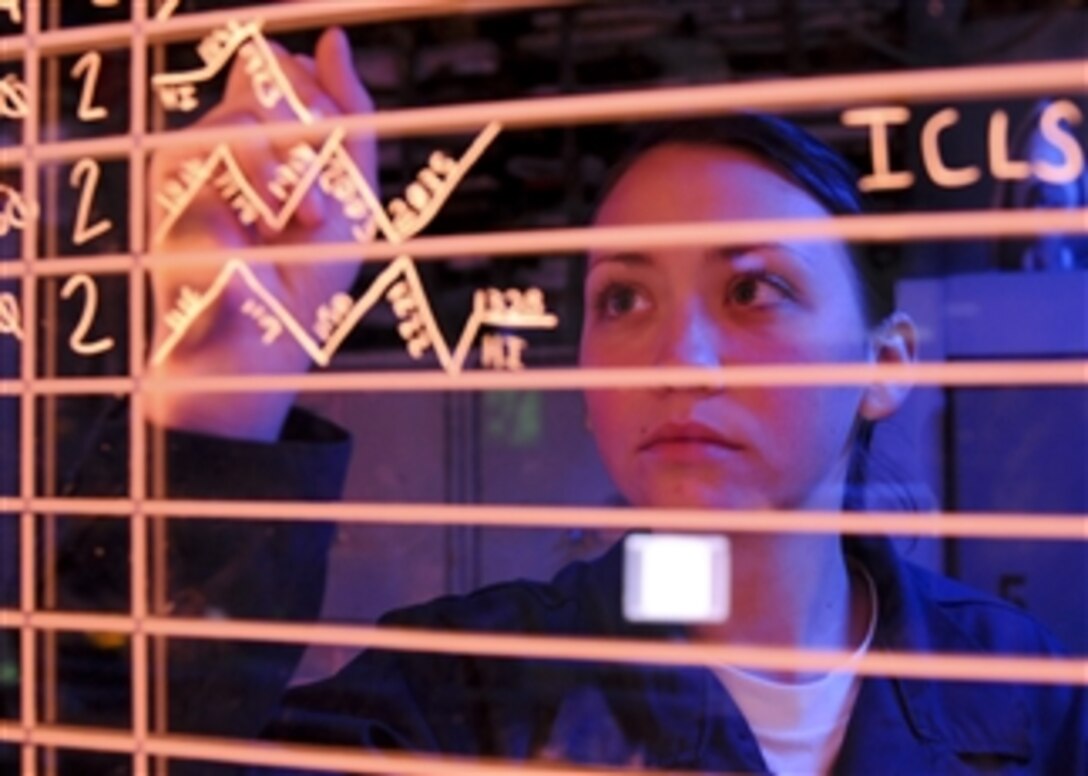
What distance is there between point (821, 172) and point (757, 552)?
1.82 feet

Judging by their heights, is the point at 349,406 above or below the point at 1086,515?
above

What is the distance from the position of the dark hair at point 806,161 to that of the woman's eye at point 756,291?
112 mm

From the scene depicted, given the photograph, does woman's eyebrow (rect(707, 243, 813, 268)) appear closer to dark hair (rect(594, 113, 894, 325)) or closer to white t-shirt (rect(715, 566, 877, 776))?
dark hair (rect(594, 113, 894, 325))

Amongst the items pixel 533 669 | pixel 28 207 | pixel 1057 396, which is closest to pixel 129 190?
pixel 28 207

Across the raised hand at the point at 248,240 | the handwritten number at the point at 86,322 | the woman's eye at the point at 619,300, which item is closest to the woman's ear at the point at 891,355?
the woman's eye at the point at 619,300

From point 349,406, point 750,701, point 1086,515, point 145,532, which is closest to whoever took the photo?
point 1086,515

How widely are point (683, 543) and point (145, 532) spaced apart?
98cm

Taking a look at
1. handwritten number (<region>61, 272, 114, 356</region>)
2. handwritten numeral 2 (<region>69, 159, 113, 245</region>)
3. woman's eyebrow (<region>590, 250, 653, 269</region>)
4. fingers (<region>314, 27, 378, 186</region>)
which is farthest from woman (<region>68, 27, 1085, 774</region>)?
handwritten numeral 2 (<region>69, 159, 113, 245</region>)

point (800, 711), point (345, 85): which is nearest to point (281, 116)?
point (345, 85)

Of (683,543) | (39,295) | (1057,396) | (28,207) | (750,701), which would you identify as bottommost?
(750,701)

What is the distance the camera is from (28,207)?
250 centimetres

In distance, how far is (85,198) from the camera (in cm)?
246

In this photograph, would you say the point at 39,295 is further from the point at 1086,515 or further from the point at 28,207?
the point at 1086,515

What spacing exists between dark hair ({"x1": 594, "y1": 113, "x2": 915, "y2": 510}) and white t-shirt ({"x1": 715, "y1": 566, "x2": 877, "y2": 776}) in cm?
18
